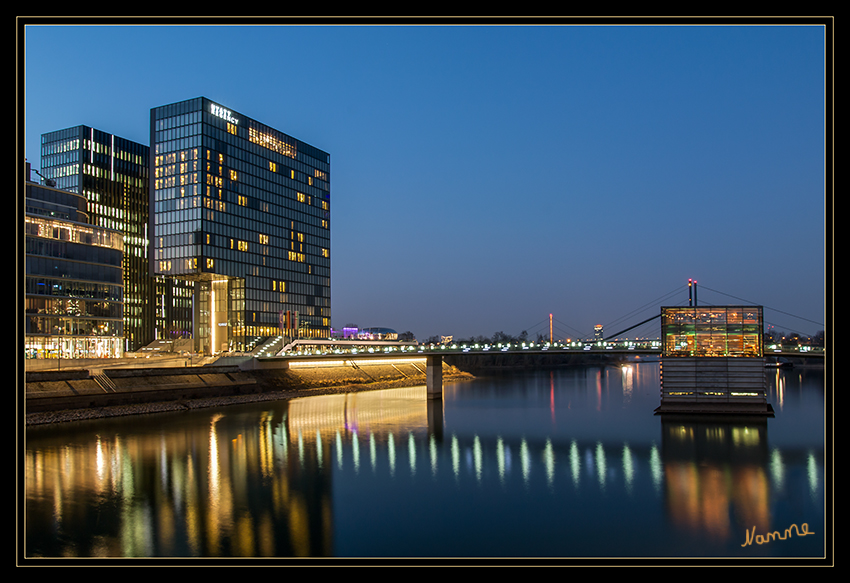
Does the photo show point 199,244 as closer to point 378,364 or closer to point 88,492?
point 378,364

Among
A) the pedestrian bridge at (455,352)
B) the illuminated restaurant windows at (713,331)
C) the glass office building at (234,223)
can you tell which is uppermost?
the glass office building at (234,223)

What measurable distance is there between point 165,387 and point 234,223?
2583 inches

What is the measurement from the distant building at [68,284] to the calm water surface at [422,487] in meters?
39.1

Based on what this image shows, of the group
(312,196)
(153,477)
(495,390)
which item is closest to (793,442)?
(153,477)

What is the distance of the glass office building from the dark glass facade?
5543 centimetres

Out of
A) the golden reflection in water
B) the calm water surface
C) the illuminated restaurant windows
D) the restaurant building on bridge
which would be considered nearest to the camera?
the calm water surface

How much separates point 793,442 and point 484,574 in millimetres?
44331

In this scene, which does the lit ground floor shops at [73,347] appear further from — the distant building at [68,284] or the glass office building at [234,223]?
the glass office building at [234,223]

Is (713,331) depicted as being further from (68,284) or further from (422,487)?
(68,284)

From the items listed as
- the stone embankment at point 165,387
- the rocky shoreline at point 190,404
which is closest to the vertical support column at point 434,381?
the rocky shoreline at point 190,404

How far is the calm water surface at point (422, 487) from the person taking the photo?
28.8m

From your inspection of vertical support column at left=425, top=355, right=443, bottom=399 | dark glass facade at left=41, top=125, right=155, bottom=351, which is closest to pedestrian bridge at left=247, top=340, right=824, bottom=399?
vertical support column at left=425, top=355, right=443, bottom=399

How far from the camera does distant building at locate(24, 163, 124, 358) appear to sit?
311 ft

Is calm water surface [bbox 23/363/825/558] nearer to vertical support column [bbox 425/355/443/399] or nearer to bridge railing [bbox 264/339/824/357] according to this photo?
bridge railing [bbox 264/339/824/357]
